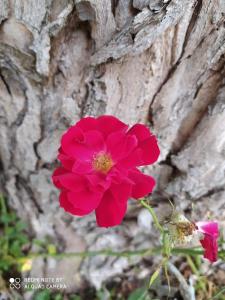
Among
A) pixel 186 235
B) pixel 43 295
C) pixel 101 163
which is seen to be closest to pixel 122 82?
pixel 101 163

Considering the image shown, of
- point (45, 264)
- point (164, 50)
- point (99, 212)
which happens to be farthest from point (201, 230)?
point (45, 264)

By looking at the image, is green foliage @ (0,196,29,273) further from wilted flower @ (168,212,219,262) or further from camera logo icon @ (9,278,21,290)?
wilted flower @ (168,212,219,262)

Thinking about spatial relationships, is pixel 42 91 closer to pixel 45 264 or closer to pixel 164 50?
pixel 164 50

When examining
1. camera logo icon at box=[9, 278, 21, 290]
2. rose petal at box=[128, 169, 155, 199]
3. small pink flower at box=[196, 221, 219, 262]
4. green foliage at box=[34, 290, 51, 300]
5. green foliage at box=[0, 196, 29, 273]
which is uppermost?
rose petal at box=[128, 169, 155, 199]

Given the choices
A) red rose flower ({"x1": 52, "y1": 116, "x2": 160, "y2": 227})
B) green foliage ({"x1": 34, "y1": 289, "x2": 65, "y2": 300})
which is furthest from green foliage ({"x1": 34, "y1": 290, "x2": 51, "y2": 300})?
red rose flower ({"x1": 52, "y1": 116, "x2": 160, "y2": 227})

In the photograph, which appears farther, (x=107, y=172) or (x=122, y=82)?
(x=122, y=82)

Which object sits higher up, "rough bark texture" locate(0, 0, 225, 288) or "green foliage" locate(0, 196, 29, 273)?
"rough bark texture" locate(0, 0, 225, 288)

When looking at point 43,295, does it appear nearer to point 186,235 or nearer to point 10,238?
point 10,238
